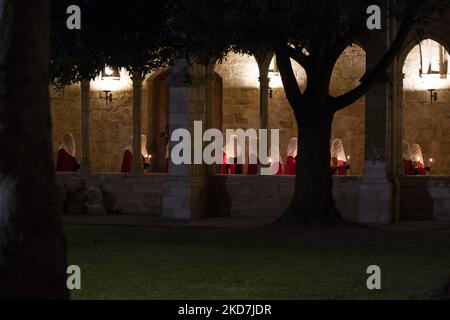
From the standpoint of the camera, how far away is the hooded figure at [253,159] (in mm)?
26828

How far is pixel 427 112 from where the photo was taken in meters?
26.9

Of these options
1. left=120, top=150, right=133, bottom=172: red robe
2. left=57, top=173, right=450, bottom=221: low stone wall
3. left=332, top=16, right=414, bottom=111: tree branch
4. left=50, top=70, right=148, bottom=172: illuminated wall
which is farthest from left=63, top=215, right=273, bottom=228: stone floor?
left=50, top=70, right=148, bottom=172: illuminated wall

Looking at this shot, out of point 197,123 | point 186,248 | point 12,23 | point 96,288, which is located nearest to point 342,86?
point 197,123

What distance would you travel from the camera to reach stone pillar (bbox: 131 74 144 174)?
26.3m

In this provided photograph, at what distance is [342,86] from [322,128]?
7.31 metres

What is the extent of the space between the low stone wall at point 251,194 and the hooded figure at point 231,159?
4.35 ft

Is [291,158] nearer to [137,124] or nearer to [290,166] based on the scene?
[290,166]

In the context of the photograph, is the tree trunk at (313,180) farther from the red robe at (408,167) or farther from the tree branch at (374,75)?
the red robe at (408,167)

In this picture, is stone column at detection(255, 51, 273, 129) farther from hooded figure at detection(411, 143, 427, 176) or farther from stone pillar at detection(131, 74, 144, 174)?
hooded figure at detection(411, 143, 427, 176)

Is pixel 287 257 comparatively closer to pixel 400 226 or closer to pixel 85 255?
pixel 85 255

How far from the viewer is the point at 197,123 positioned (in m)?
25.4

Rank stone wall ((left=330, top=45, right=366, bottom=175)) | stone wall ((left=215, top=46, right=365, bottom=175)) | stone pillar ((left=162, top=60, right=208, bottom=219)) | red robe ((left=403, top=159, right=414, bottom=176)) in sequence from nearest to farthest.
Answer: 1. stone pillar ((left=162, top=60, right=208, bottom=219))
2. red robe ((left=403, top=159, right=414, bottom=176))
3. stone wall ((left=330, top=45, right=366, bottom=175))
4. stone wall ((left=215, top=46, right=365, bottom=175))

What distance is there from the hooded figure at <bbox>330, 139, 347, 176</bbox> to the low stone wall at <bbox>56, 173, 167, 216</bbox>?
3.85 meters

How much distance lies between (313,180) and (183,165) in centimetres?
500
